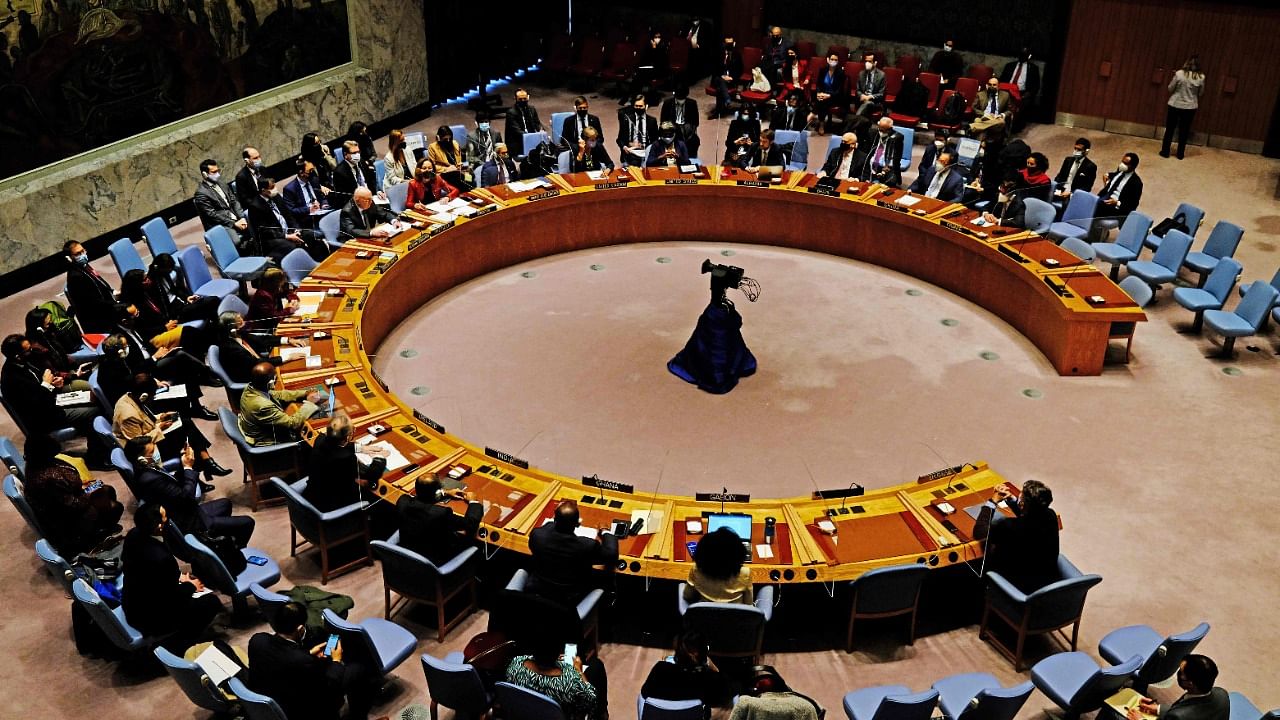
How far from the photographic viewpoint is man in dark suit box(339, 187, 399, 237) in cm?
1191

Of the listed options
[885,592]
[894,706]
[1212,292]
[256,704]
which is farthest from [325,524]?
[1212,292]

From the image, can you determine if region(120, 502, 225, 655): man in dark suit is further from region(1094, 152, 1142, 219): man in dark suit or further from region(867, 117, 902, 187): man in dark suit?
region(1094, 152, 1142, 219): man in dark suit

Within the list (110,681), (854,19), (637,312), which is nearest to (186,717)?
(110,681)

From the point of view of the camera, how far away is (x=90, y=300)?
34.1ft

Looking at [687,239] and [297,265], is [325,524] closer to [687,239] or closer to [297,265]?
[297,265]

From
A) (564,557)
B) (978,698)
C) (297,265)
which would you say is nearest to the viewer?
(978,698)

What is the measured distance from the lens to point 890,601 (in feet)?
23.5

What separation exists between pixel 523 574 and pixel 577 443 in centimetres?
264

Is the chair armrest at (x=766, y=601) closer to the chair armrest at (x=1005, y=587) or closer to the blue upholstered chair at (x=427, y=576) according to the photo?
the chair armrest at (x=1005, y=587)

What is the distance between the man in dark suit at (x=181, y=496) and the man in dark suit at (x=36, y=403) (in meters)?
1.18

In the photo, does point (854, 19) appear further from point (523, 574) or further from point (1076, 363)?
point (523, 574)

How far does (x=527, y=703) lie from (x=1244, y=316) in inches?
340

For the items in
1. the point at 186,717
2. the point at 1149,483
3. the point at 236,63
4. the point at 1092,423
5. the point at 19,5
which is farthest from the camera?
the point at 236,63

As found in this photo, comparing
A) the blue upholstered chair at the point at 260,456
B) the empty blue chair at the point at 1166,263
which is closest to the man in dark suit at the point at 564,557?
the blue upholstered chair at the point at 260,456
